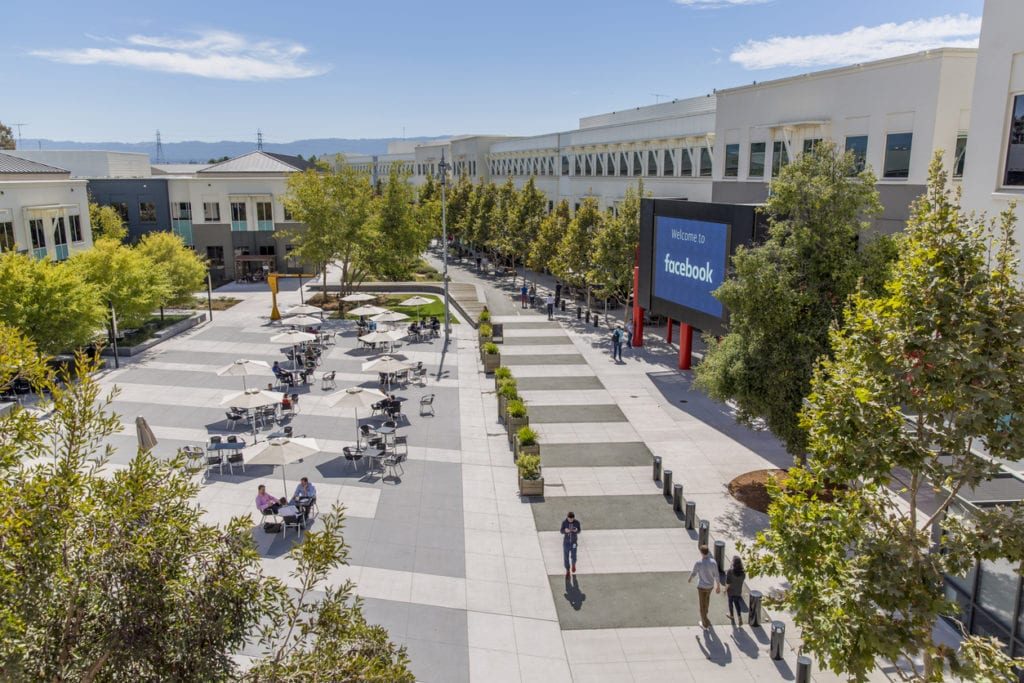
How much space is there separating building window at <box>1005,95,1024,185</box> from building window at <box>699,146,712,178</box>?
81.2 feet

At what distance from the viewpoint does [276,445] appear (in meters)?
17.8

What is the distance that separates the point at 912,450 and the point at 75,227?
46558mm

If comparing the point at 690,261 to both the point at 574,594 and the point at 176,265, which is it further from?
the point at 176,265

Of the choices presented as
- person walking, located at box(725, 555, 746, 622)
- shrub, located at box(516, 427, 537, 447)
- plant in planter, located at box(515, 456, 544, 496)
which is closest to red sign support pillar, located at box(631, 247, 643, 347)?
shrub, located at box(516, 427, 537, 447)

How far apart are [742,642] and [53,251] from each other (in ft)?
135

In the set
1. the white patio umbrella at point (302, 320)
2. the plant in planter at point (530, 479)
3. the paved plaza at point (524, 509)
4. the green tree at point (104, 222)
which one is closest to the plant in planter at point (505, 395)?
the paved plaza at point (524, 509)

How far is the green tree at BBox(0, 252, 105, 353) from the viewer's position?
1035 inches

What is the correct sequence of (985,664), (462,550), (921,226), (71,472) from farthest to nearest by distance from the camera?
(462,550), (921,226), (985,664), (71,472)

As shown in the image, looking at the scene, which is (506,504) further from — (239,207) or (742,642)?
(239,207)

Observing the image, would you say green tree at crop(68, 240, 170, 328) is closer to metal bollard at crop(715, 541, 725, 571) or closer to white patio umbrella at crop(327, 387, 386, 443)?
white patio umbrella at crop(327, 387, 386, 443)

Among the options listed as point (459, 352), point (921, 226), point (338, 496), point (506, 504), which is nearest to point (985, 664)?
point (921, 226)

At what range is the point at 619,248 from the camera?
36906 millimetres

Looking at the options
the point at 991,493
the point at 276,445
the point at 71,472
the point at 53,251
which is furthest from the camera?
the point at 53,251

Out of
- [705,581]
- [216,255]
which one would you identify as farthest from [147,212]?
[705,581]
